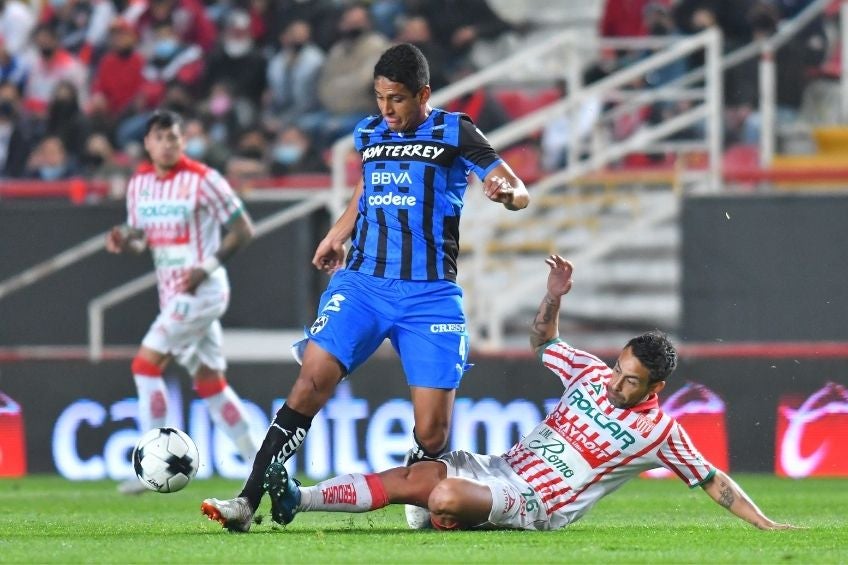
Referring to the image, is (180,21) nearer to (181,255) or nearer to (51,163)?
(51,163)

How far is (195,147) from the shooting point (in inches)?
640

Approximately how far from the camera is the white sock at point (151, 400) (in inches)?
435

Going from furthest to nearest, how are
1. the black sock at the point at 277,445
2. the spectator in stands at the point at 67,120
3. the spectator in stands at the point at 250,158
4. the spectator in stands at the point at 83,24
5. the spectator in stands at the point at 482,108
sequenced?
the spectator in stands at the point at 83,24 → the spectator in stands at the point at 67,120 → the spectator in stands at the point at 250,158 → the spectator in stands at the point at 482,108 → the black sock at the point at 277,445

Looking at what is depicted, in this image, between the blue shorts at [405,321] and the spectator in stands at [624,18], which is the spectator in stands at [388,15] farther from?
the blue shorts at [405,321]

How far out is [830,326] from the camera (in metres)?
13.8

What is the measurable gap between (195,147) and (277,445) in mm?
8989

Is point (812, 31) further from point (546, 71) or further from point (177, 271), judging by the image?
point (177, 271)

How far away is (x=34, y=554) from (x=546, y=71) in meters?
10.3

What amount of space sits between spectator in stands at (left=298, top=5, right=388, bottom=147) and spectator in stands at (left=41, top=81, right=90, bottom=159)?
223 centimetres

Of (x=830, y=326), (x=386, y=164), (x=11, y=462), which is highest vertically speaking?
(x=386, y=164)

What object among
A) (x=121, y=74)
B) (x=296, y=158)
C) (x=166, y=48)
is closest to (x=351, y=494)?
(x=296, y=158)

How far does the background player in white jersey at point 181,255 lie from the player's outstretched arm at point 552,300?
10.6 ft

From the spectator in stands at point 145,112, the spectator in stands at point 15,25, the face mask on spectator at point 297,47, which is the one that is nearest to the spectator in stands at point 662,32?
the face mask on spectator at point 297,47

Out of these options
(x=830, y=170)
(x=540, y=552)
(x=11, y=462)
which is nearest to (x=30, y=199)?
(x=11, y=462)
